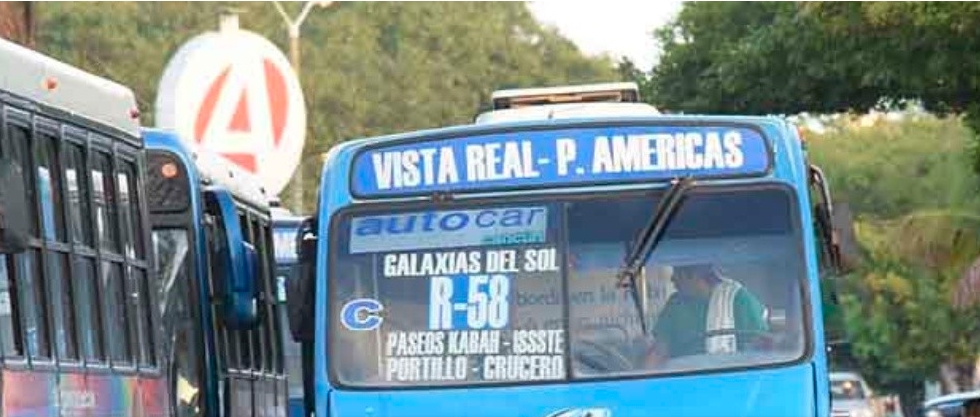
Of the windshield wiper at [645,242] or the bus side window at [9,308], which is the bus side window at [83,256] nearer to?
the bus side window at [9,308]

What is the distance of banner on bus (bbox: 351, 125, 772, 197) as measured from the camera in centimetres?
1268

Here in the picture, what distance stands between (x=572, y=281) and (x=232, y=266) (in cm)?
360

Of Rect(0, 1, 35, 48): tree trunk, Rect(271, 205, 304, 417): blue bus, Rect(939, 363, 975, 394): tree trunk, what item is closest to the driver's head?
Rect(271, 205, 304, 417): blue bus

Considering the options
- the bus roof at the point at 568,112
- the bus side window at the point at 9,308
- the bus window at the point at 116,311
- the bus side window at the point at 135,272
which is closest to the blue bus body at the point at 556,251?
the bus roof at the point at 568,112

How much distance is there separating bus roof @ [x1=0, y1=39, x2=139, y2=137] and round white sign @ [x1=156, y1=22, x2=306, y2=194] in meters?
8.93

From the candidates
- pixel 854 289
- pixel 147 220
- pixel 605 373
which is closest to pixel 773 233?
pixel 605 373

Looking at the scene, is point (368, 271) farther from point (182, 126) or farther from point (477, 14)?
point (477, 14)

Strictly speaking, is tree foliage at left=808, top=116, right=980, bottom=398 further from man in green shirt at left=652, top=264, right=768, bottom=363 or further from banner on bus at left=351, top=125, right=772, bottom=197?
man in green shirt at left=652, top=264, right=768, bottom=363

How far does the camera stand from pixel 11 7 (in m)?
21.4

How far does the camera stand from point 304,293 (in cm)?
1255

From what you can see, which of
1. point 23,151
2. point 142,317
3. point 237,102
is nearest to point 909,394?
point 237,102

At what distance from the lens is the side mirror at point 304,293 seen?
12.5 m

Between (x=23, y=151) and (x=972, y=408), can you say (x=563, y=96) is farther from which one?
(x=23, y=151)

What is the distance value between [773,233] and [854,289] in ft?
197
